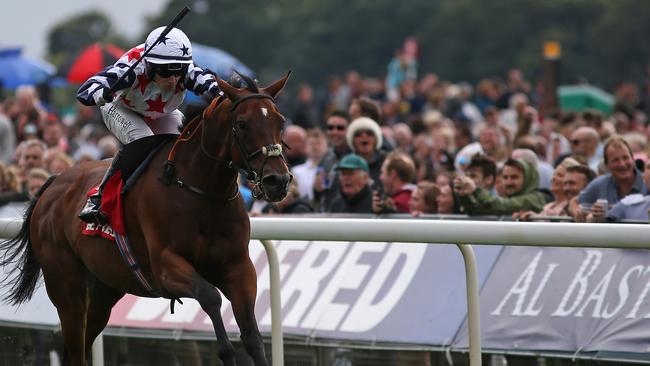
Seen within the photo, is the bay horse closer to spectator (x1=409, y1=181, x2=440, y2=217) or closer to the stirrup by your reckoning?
the stirrup

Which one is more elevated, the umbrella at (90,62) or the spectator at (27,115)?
the umbrella at (90,62)

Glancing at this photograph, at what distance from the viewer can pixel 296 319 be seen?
6883mm

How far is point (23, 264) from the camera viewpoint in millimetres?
7031

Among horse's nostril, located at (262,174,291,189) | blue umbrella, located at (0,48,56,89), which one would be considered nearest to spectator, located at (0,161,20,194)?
horse's nostril, located at (262,174,291,189)

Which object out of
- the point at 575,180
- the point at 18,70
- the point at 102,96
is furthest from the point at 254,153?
the point at 18,70

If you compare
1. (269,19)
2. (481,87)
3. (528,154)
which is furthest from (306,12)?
(528,154)

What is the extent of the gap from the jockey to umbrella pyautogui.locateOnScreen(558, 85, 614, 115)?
11257 mm

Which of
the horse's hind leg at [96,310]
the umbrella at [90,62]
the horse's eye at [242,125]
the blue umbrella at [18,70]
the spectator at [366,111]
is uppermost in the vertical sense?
the blue umbrella at [18,70]

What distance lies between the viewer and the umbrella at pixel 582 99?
1719 cm

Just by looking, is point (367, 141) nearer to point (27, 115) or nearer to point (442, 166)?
point (442, 166)

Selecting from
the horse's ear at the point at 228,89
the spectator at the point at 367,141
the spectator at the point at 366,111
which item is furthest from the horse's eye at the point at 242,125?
the spectator at the point at 366,111

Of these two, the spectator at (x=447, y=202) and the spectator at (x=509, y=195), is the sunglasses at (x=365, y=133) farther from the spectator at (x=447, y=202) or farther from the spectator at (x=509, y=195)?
the spectator at (x=509, y=195)

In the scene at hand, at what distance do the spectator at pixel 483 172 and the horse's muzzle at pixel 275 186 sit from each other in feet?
11.6

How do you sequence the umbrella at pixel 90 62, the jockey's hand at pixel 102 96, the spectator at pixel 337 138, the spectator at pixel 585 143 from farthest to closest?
the umbrella at pixel 90 62 < the spectator at pixel 337 138 < the spectator at pixel 585 143 < the jockey's hand at pixel 102 96
